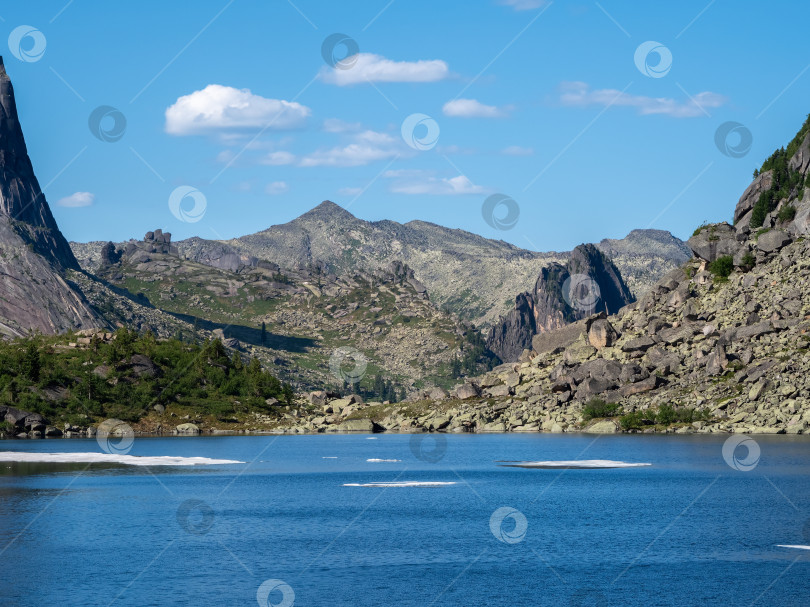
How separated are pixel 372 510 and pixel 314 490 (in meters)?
19.4

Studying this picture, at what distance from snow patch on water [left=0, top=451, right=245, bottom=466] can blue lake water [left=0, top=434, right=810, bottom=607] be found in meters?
9.84

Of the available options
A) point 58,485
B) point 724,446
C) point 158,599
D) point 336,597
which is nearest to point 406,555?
point 336,597

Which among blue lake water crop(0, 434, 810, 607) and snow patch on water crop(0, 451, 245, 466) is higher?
blue lake water crop(0, 434, 810, 607)

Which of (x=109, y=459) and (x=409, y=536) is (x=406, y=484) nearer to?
(x=409, y=536)

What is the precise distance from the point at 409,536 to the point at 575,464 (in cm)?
6404

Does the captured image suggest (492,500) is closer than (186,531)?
No

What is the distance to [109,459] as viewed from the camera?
15375 centimetres

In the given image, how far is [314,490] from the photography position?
4274 inches

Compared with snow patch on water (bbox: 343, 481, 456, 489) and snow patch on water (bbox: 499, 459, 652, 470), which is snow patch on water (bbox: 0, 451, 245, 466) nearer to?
snow patch on water (bbox: 343, 481, 456, 489)

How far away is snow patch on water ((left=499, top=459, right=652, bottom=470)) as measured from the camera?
428 ft

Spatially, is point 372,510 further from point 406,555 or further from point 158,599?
point 158,599

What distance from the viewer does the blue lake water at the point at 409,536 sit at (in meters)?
56.3

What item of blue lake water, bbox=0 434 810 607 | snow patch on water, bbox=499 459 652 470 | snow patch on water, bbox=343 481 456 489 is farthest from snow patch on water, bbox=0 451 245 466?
snow patch on water, bbox=499 459 652 470

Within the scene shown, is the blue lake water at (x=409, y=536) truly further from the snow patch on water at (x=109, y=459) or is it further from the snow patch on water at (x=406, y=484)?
the snow patch on water at (x=109, y=459)
